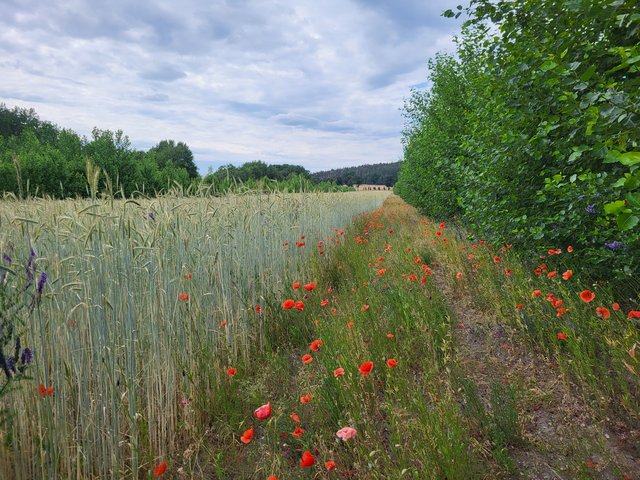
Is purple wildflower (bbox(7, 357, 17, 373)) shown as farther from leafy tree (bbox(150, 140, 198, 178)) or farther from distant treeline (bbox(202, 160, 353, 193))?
leafy tree (bbox(150, 140, 198, 178))

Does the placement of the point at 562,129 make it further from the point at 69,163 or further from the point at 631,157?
the point at 69,163

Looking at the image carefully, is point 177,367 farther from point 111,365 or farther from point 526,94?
point 526,94

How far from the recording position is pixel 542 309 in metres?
2.83

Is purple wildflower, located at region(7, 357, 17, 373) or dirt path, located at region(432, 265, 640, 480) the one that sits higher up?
purple wildflower, located at region(7, 357, 17, 373)

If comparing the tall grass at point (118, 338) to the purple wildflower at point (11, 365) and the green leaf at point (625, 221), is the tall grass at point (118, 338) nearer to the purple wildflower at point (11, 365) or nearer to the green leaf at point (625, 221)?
the purple wildflower at point (11, 365)

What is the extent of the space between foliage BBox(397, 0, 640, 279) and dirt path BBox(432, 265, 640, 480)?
0.88 meters

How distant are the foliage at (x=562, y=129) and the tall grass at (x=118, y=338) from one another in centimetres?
227

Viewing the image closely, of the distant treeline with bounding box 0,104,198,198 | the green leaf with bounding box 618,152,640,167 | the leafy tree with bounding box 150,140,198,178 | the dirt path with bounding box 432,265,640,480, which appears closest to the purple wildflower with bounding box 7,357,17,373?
the dirt path with bounding box 432,265,640,480

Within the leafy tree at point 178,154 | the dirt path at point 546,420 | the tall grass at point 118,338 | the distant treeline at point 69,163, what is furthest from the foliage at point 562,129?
the leafy tree at point 178,154

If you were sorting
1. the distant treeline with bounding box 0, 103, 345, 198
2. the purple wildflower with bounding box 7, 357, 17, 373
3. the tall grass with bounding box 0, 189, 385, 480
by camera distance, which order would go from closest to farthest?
1. the purple wildflower with bounding box 7, 357, 17, 373
2. the tall grass with bounding box 0, 189, 385, 480
3. the distant treeline with bounding box 0, 103, 345, 198

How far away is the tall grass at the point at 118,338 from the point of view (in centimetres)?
172

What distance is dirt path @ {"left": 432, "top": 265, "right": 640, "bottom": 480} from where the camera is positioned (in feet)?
5.34

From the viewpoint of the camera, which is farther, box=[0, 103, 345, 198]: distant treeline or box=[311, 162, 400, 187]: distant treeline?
box=[311, 162, 400, 187]: distant treeline

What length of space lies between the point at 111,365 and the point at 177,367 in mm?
632
